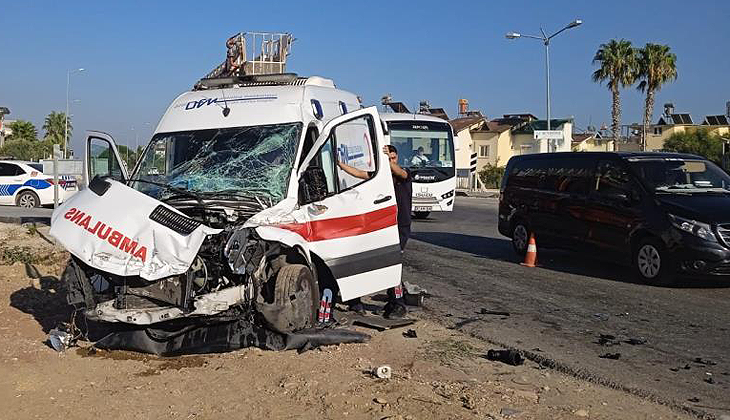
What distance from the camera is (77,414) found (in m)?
5.25

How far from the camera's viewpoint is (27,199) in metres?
25.6

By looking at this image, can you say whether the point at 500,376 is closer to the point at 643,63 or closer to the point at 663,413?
the point at 663,413

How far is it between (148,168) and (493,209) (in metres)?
21.0

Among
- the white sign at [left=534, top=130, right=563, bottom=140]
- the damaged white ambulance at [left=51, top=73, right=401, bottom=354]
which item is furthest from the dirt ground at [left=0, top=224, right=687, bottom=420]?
the white sign at [left=534, top=130, right=563, bottom=140]

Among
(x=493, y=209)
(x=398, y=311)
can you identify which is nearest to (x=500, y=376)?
(x=398, y=311)

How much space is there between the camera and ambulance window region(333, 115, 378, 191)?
7961mm

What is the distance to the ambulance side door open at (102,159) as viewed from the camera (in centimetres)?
820

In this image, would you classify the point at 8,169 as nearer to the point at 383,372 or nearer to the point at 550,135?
the point at 383,372

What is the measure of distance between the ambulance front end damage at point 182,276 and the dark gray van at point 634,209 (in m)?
5.45

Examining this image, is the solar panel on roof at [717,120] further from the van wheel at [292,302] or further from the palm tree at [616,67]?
the van wheel at [292,302]

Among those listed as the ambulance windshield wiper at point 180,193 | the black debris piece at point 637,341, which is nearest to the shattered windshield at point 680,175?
the black debris piece at point 637,341

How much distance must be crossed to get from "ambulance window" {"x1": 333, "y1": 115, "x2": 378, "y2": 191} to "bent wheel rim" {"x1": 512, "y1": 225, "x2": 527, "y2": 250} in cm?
633

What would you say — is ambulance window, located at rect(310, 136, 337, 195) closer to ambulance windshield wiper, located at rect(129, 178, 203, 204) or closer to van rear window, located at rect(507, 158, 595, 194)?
ambulance windshield wiper, located at rect(129, 178, 203, 204)

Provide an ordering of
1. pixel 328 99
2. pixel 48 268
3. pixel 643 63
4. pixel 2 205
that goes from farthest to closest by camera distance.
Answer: pixel 643 63
pixel 2 205
pixel 48 268
pixel 328 99
